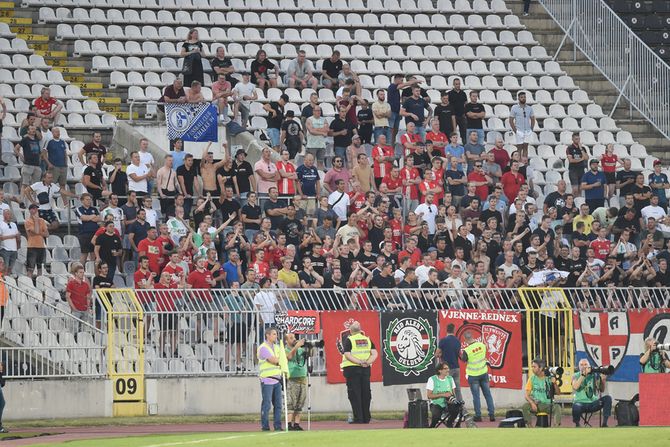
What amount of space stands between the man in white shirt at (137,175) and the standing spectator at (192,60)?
3.72 m

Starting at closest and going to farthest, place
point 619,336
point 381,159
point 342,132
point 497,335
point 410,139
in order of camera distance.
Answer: point 497,335, point 619,336, point 381,159, point 342,132, point 410,139

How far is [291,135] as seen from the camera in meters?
33.8

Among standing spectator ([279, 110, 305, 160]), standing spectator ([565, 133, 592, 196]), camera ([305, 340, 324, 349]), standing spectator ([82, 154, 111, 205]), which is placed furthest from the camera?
standing spectator ([565, 133, 592, 196])

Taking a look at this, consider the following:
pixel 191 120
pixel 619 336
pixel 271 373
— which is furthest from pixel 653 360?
pixel 191 120

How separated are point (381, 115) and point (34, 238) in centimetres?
903

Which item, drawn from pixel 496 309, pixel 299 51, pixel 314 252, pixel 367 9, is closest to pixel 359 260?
pixel 314 252

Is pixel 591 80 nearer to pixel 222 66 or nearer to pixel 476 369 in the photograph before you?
pixel 222 66

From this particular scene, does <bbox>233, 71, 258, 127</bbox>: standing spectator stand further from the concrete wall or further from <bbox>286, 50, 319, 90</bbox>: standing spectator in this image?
the concrete wall

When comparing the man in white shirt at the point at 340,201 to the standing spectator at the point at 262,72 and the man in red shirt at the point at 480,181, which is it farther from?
the standing spectator at the point at 262,72

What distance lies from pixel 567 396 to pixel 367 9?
16463 millimetres

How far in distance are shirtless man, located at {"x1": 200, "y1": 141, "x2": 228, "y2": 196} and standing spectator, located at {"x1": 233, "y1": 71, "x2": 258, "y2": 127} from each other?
297 centimetres

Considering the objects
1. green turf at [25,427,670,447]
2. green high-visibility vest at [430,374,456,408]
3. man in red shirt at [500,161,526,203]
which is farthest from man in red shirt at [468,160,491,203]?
green turf at [25,427,670,447]

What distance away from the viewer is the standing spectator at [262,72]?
1419 inches

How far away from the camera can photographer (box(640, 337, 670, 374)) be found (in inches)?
1057
